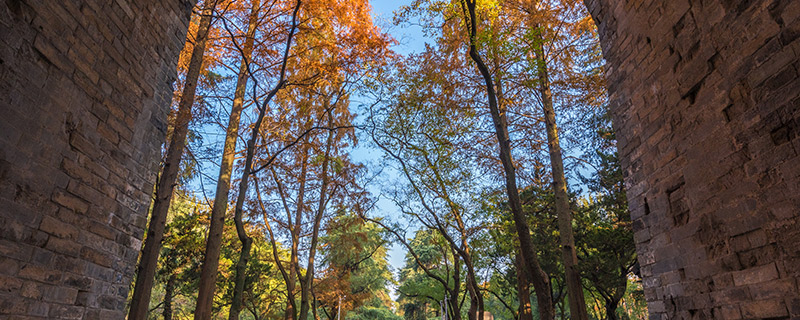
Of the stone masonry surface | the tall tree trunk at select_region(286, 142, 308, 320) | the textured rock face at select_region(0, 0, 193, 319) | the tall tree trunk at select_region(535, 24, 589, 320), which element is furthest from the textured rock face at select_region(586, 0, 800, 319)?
the tall tree trunk at select_region(286, 142, 308, 320)

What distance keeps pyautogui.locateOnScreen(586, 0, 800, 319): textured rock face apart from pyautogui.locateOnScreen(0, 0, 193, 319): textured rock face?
511cm

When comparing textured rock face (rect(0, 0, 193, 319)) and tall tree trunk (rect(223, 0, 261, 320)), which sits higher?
tall tree trunk (rect(223, 0, 261, 320))

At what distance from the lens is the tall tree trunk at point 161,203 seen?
659 centimetres

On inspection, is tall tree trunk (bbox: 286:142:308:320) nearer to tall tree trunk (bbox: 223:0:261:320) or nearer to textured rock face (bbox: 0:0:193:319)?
tall tree trunk (bbox: 223:0:261:320)

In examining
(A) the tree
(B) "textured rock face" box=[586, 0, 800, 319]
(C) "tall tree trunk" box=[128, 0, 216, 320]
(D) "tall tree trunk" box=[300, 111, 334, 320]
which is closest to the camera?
(B) "textured rock face" box=[586, 0, 800, 319]

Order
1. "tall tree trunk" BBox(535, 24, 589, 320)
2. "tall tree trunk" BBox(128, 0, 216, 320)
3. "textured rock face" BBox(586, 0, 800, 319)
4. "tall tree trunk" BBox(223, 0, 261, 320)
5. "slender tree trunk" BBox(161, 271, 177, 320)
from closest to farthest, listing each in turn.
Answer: "textured rock face" BBox(586, 0, 800, 319)
"tall tree trunk" BBox(128, 0, 216, 320)
"tall tree trunk" BBox(535, 24, 589, 320)
"tall tree trunk" BBox(223, 0, 261, 320)
"slender tree trunk" BBox(161, 271, 177, 320)

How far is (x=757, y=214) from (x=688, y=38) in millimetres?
1563

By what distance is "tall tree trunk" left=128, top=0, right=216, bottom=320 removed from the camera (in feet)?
21.6

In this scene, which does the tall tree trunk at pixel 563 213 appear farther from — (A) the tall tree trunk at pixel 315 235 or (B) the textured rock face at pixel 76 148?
(A) the tall tree trunk at pixel 315 235

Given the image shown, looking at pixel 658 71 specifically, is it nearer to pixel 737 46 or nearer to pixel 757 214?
pixel 737 46

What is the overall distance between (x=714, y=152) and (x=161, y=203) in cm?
767

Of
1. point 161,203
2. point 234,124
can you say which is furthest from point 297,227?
point 161,203

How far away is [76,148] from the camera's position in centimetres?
345

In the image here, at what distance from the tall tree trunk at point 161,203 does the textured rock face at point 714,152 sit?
272 inches
